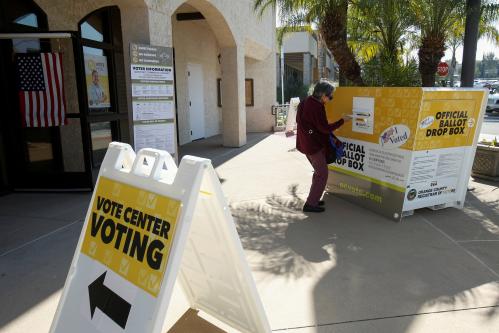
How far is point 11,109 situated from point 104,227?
16.9 ft

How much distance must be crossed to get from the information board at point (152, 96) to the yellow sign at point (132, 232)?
3.83 m

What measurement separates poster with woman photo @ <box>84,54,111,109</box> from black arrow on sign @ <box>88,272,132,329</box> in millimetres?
6403

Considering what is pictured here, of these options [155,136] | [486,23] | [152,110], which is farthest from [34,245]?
[486,23]

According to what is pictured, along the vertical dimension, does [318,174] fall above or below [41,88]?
below

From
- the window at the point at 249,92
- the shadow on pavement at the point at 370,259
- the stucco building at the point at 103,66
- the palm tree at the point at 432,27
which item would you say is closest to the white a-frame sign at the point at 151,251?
the shadow on pavement at the point at 370,259

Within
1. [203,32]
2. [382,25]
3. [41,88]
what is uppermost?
[203,32]

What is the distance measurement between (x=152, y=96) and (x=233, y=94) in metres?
5.00

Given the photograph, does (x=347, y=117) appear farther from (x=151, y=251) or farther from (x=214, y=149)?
(x=214, y=149)

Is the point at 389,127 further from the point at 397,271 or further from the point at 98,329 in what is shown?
the point at 98,329

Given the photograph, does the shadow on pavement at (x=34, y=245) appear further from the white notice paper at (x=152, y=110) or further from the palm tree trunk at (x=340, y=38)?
the palm tree trunk at (x=340, y=38)

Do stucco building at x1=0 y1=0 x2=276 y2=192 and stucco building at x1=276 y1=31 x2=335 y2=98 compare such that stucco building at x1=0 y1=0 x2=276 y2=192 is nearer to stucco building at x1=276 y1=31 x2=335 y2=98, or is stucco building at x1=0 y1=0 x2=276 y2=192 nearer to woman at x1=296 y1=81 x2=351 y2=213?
woman at x1=296 y1=81 x2=351 y2=213

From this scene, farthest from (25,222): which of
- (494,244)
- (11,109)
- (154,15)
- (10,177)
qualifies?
(494,244)

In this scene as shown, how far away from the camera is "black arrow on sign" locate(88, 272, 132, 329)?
2.10 meters

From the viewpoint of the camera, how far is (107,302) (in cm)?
221
